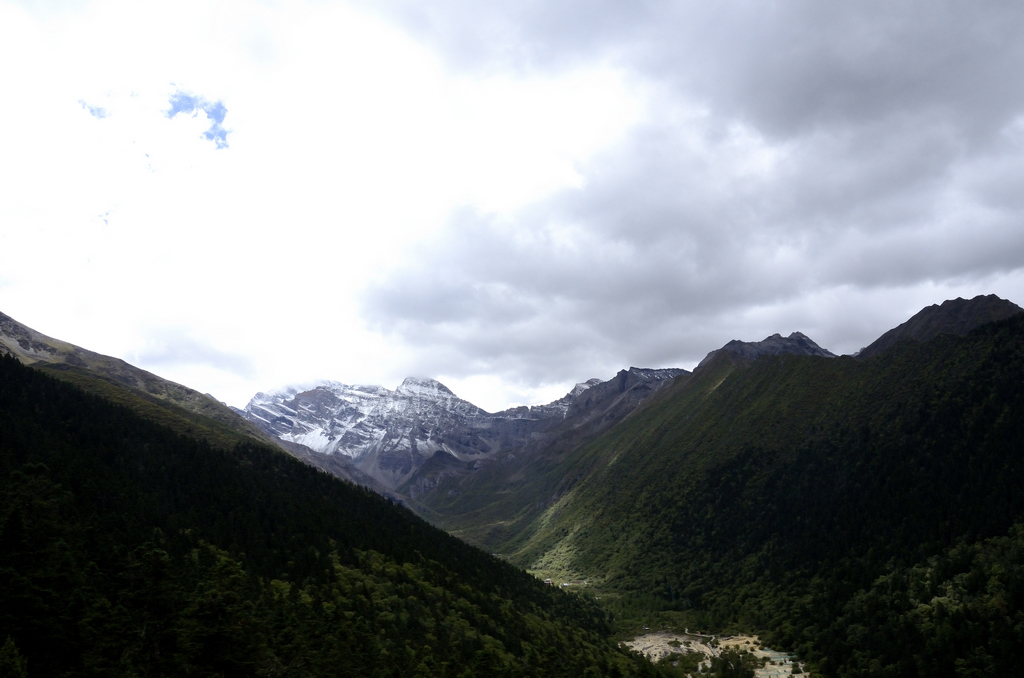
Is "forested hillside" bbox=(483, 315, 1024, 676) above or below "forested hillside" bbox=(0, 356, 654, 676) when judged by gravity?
above

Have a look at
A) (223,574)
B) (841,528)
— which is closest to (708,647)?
(841,528)

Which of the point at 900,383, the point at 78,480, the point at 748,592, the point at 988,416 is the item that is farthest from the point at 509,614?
the point at 900,383

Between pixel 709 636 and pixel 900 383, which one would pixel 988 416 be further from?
pixel 709 636

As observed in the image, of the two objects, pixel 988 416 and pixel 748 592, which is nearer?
pixel 988 416

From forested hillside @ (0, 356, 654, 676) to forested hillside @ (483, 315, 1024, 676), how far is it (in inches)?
1399

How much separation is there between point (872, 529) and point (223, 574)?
123 meters

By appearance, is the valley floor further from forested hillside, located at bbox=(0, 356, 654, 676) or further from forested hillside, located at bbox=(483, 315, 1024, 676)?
forested hillside, located at bbox=(0, 356, 654, 676)

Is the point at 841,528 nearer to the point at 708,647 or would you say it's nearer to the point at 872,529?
the point at 872,529

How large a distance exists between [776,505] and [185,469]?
146462 mm

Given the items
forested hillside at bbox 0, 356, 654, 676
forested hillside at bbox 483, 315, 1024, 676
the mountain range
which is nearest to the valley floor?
the mountain range

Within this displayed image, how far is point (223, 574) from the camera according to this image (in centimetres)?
7706

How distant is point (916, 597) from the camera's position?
9656 cm

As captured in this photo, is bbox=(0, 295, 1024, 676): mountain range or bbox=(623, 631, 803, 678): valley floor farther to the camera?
bbox=(623, 631, 803, 678): valley floor

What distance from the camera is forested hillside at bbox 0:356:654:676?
153ft
